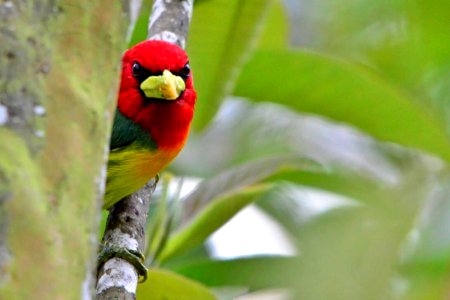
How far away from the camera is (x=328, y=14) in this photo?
2926 millimetres

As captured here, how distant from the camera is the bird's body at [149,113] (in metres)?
2.13

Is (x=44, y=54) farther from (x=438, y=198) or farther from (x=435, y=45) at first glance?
(x=438, y=198)

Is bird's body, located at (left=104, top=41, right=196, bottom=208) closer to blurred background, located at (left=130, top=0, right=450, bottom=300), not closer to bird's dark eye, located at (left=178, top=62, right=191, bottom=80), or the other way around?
bird's dark eye, located at (left=178, top=62, right=191, bottom=80)

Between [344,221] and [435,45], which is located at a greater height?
[435,45]

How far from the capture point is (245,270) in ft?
8.12

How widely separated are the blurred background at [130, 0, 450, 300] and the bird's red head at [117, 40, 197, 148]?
173 millimetres

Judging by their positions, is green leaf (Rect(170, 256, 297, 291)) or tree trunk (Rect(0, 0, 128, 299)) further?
green leaf (Rect(170, 256, 297, 291))

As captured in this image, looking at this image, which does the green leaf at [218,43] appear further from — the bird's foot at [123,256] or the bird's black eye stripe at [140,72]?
the bird's foot at [123,256]

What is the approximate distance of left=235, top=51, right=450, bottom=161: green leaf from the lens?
2.50 metres

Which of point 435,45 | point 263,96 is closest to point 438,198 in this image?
point 435,45

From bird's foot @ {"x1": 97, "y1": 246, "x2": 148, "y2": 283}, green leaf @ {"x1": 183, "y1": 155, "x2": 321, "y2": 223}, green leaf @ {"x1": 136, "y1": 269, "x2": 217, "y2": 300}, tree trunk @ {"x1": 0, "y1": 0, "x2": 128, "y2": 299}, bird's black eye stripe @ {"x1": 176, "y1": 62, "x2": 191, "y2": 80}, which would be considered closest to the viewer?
tree trunk @ {"x1": 0, "y1": 0, "x2": 128, "y2": 299}

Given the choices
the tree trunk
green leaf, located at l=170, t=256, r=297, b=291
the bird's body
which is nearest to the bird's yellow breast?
the bird's body

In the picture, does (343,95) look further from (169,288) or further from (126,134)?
(169,288)

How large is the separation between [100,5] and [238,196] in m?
1.20
